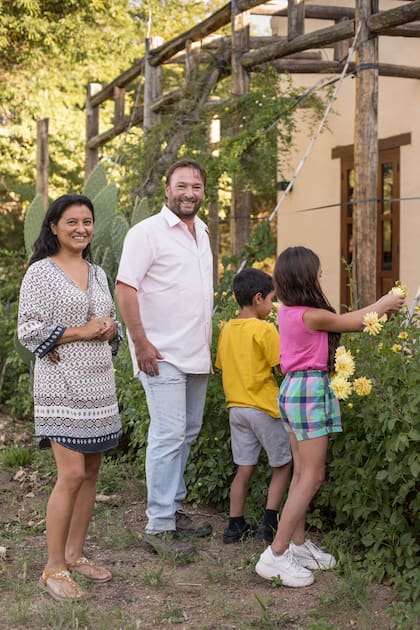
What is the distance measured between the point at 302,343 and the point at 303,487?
0.61 meters

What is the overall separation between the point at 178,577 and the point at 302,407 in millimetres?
980

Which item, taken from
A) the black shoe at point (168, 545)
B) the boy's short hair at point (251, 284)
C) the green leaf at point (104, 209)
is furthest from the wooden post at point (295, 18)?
the black shoe at point (168, 545)

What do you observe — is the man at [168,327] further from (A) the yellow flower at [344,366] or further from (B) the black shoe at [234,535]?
(A) the yellow flower at [344,366]

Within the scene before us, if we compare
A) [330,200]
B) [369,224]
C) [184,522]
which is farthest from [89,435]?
[330,200]

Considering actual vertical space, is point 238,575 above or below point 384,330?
below

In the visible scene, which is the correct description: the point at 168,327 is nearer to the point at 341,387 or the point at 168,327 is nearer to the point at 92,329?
the point at 92,329

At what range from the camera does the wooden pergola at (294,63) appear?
7.48 metres

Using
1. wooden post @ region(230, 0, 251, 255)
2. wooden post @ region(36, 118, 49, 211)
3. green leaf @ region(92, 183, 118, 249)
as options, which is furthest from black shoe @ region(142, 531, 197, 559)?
wooden post @ region(36, 118, 49, 211)

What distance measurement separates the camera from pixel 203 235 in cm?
452

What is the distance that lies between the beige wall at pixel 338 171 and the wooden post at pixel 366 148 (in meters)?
2.14

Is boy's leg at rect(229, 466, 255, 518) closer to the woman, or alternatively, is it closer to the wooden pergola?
the woman

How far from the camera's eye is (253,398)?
433 cm

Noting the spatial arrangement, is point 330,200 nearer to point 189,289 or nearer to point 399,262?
point 399,262

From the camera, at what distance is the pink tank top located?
3740 mm
